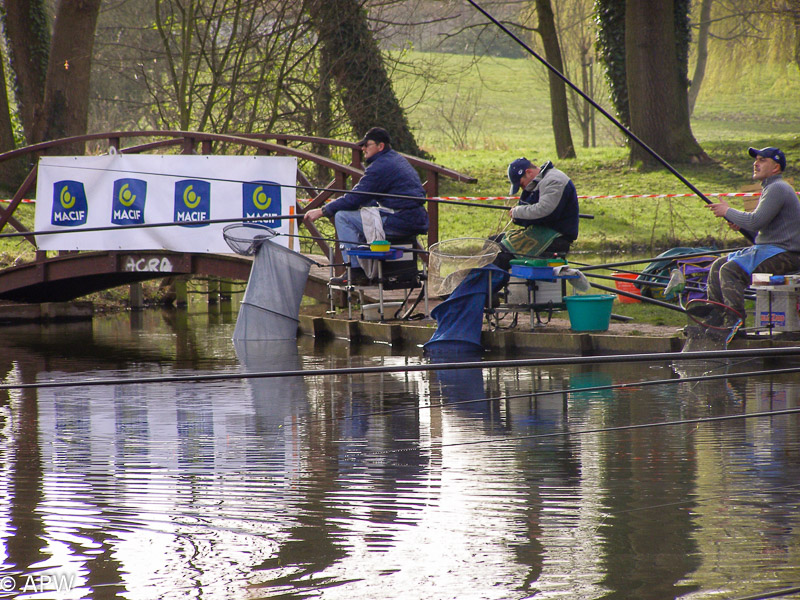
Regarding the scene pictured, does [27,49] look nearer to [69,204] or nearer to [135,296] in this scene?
[135,296]

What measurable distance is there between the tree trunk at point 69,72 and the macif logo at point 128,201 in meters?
6.09

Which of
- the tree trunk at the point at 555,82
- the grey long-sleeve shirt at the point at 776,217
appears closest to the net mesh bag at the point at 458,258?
the grey long-sleeve shirt at the point at 776,217

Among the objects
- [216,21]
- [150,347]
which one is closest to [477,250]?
[150,347]

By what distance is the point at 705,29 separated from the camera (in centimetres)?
4134

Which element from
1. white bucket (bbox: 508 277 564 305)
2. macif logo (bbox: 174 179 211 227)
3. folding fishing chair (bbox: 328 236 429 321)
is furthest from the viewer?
macif logo (bbox: 174 179 211 227)

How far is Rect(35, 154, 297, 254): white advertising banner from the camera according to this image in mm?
12602

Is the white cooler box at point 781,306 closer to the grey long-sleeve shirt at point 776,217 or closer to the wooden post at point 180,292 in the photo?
the grey long-sleeve shirt at point 776,217

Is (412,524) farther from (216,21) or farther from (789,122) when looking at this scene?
(789,122)

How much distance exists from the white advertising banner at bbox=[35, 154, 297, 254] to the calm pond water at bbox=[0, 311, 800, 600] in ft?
13.8

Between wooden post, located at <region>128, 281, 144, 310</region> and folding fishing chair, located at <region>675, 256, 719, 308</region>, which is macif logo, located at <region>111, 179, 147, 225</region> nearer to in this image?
wooden post, located at <region>128, 281, 144, 310</region>

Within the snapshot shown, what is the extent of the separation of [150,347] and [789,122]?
41909mm

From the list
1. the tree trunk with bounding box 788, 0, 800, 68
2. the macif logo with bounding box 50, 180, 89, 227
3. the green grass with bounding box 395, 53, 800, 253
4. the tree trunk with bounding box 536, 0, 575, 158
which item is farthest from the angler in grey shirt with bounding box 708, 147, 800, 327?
the tree trunk with bounding box 788, 0, 800, 68

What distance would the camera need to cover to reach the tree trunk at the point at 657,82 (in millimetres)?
24844

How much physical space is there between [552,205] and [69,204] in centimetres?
642
